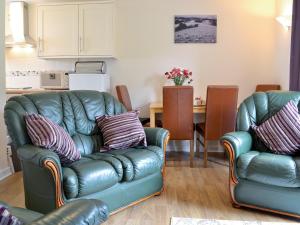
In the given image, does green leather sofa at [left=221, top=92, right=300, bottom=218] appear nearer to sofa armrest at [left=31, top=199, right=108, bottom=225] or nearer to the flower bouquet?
sofa armrest at [left=31, top=199, right=108, bottom=225]

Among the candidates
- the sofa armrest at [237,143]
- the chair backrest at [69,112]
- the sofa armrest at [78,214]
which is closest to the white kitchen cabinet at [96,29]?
the chair backrest at [69,112]

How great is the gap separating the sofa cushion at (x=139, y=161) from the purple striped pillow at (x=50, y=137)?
1.29 feet

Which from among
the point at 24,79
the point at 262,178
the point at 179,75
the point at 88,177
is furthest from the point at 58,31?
the point at 262,178

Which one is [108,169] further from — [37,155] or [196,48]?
[196,48]

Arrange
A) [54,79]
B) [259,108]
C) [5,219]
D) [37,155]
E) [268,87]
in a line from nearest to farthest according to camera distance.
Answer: [5,219] < [37,155] < [259,108] < [268,87] < [54,79]

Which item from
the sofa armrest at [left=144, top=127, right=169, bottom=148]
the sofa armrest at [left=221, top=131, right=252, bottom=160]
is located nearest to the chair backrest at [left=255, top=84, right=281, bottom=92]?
the sofa armrest at [left=221, top=131, right=252, bottom=160]

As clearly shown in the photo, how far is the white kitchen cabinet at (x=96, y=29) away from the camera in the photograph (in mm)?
4449

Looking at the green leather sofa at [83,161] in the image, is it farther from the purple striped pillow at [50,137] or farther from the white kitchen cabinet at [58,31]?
the white kitchen cabinet at [58,31]

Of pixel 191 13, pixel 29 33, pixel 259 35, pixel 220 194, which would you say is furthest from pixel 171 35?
pixel 220 194

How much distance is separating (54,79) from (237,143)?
3.17 m

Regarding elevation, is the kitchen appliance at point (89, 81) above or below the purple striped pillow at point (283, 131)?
above

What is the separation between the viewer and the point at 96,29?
4.48m

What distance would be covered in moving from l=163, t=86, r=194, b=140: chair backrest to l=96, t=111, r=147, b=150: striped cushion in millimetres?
870

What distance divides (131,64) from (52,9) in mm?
1454
